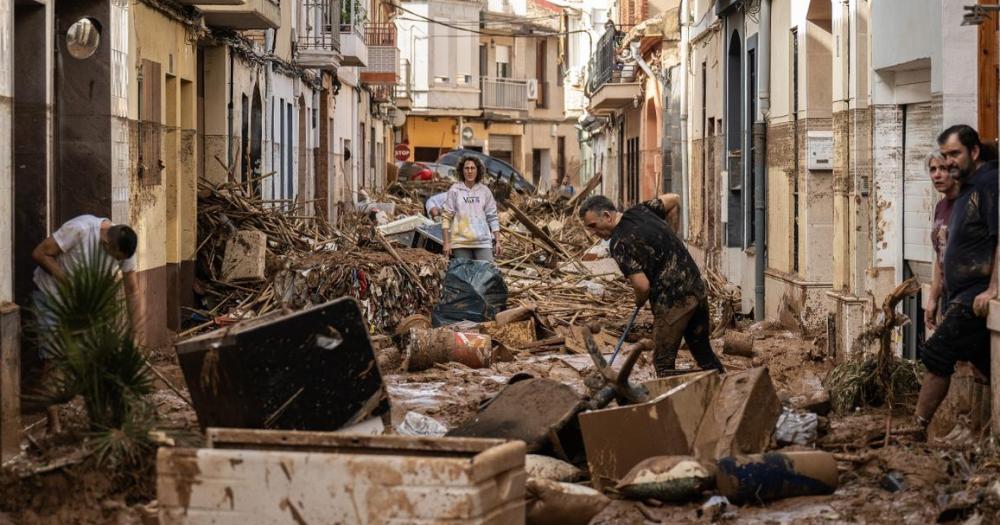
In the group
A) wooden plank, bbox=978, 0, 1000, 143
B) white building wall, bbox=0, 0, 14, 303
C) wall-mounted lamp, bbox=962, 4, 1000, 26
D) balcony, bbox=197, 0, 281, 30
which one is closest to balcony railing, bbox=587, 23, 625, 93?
balcony, bbox=197, 0, 281, 30

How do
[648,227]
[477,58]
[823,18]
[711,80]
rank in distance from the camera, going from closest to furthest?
[648,227]
[823,18]
[711,80]
[477,58]

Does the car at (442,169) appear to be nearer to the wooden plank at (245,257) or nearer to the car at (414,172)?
the car at (414,172)

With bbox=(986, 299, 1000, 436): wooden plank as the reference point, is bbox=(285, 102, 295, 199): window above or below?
above

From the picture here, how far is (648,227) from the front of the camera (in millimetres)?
11195

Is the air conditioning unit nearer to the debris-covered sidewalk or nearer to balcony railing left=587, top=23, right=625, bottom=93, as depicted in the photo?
balcony railing left=587, top=23, right=625, bottom=93

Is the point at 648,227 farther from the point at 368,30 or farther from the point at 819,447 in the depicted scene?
the point at 368,30

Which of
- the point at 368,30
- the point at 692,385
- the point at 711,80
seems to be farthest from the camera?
the point at 368,30

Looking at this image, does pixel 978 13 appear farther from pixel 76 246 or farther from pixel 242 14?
pixel 242 14

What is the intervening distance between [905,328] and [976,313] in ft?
13.8

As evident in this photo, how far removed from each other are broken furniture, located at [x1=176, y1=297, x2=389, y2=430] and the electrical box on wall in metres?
8.64

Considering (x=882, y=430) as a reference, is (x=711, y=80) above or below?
above

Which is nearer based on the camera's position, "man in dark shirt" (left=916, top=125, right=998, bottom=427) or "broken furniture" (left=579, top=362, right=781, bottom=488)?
"broken furniture" (left=579, top=362, right=781, bottom=488)

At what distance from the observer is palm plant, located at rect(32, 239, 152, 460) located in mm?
7980

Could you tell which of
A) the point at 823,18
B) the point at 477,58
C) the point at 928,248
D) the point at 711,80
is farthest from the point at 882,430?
the point at 477,58
